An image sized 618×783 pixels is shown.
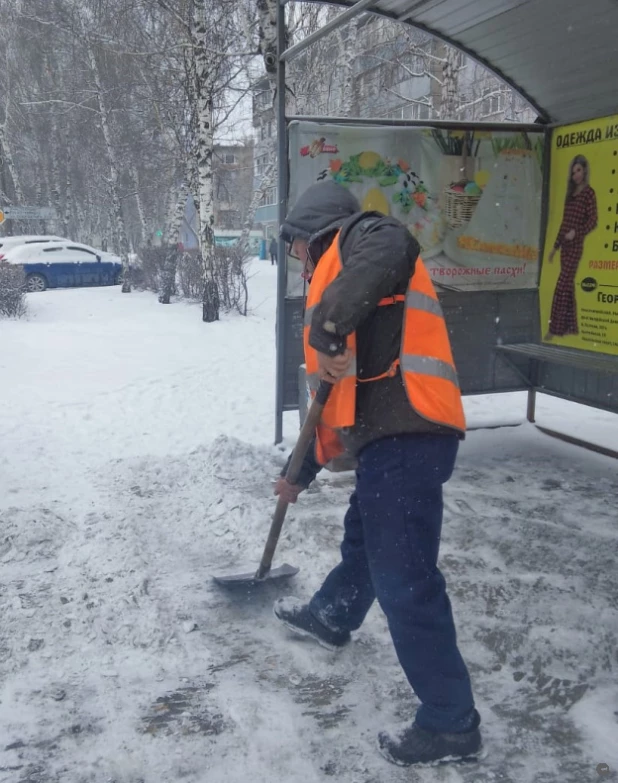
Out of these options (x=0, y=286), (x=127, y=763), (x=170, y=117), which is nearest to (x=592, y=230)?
(x=127, y=763)

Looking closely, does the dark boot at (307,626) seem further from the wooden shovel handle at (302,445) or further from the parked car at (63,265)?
the parked car at (63,265)

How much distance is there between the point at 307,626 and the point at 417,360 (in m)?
1.34

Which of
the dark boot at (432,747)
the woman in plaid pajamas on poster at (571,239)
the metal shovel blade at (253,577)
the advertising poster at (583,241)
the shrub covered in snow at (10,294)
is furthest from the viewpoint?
the shrub covered in snow at (10,294)

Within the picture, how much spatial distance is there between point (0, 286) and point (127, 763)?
12.5 metres

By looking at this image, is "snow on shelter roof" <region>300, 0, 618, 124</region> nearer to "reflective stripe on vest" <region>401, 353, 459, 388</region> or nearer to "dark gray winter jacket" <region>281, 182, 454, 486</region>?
"dark gray winter jacket" <region>281, 182, 454, 486</region>

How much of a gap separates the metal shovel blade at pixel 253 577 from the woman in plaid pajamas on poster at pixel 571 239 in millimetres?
3480

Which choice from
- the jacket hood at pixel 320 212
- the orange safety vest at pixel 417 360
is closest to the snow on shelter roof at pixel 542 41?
the jacket hood at pixel 320 212

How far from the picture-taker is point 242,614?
331 cm

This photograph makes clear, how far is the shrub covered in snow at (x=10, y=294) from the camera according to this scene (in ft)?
43.9

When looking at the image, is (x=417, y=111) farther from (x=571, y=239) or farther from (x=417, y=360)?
(x=417, y=360)

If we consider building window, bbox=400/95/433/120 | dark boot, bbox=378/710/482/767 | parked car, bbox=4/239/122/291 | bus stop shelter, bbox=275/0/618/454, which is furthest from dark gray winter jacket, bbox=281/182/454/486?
building window, bbox=400/95/433/120

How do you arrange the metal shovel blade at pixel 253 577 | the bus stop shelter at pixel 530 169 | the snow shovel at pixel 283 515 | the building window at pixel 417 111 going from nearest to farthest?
the snow shovel at pixel 283 515, the metal shovel blade at pixel 253 577, the bus stop shelter at pixel 530 169, the building window at pixel 417 111

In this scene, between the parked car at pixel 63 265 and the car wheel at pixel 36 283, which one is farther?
the parked car at pixel 63 265

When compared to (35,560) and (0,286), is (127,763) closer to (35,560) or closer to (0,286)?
(35,560)
